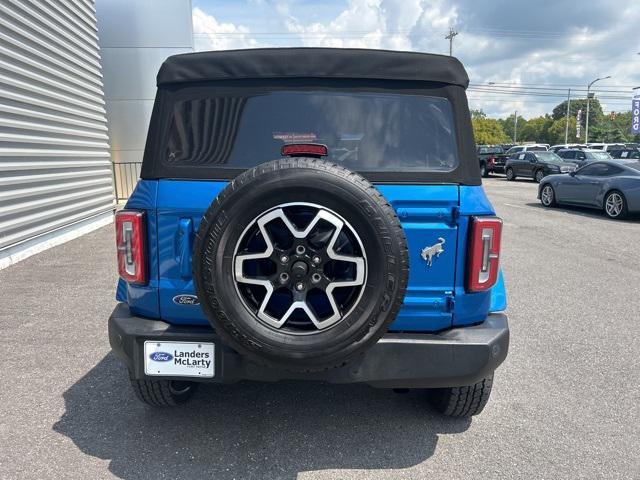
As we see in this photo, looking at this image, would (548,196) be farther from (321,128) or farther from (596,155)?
(321,128)

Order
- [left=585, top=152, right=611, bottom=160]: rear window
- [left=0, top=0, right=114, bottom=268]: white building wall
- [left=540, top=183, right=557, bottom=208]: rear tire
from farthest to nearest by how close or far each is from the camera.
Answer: [left=585, top=152, right=611, bottom=160]: rear window → [left=540, top=183, right=557, bottom=208]: rear tire → [left=0, top=0, right=114, bottom=268]: white building wall

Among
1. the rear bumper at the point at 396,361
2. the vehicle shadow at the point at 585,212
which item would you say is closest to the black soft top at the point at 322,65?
the rear bumper at the point at 396,361

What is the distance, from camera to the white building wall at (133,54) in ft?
46.0

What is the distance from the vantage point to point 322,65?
8.16 ft

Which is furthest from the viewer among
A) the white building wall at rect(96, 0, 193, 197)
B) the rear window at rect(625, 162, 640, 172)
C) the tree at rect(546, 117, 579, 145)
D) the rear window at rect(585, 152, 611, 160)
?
the tree at rect(546, 117, 579, 145)

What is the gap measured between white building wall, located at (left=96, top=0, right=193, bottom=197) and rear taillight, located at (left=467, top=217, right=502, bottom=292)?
13.8 meters

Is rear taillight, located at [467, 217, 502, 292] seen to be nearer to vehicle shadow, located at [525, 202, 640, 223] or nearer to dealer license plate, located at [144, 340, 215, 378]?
dealer license plate, located at [144, 340, 215, 378]

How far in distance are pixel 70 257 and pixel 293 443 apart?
5998 millimetres

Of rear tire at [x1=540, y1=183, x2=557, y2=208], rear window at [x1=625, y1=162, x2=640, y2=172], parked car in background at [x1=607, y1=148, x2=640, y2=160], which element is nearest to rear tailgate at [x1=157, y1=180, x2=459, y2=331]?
rear window at [x1=625, y1=162, x2=640, y2=172]

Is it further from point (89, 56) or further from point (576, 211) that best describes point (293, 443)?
point (576, 211)

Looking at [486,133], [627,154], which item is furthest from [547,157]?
[486,133]

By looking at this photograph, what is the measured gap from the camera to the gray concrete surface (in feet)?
8.24

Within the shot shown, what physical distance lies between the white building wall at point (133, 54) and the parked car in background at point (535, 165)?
51.3 feet

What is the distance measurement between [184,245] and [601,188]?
12.1m
